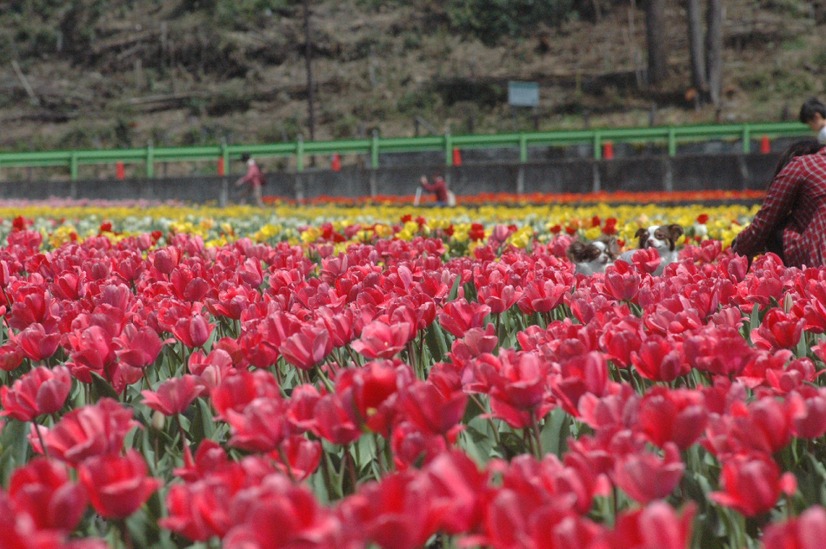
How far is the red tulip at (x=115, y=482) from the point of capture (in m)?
1.51

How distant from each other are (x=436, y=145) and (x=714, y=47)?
10613mm

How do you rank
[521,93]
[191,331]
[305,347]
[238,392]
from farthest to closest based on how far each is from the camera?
[521,93]
[191,331]
[305,347]
[238,392]

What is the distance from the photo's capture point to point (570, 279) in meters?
4.07

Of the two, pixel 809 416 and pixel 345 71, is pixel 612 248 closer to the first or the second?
pixel 809 416

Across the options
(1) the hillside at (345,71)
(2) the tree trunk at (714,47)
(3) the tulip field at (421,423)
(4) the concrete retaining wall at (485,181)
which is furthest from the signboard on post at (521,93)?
(3) the tulip field at (421,423)

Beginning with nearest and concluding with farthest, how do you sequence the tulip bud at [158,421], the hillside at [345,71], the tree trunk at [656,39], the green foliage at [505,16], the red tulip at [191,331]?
the tulip bud at [158,421] < the red tulip at [191,331] < the tree trunk at [656,39] < the hillside at [345,71] < the green foliage at [505,16]

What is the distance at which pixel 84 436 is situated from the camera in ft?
5.79

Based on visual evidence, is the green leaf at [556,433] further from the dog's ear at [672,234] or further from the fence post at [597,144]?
the fence post at [597,144]

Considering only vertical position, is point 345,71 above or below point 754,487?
above

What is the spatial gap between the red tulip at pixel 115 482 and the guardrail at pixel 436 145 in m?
27.2

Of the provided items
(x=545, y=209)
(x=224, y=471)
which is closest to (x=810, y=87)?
(x=545, y=209)

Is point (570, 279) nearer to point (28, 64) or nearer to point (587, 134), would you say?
point (587, 134)

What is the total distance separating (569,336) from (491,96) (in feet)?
145

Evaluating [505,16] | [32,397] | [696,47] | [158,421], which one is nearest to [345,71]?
[505,16]
